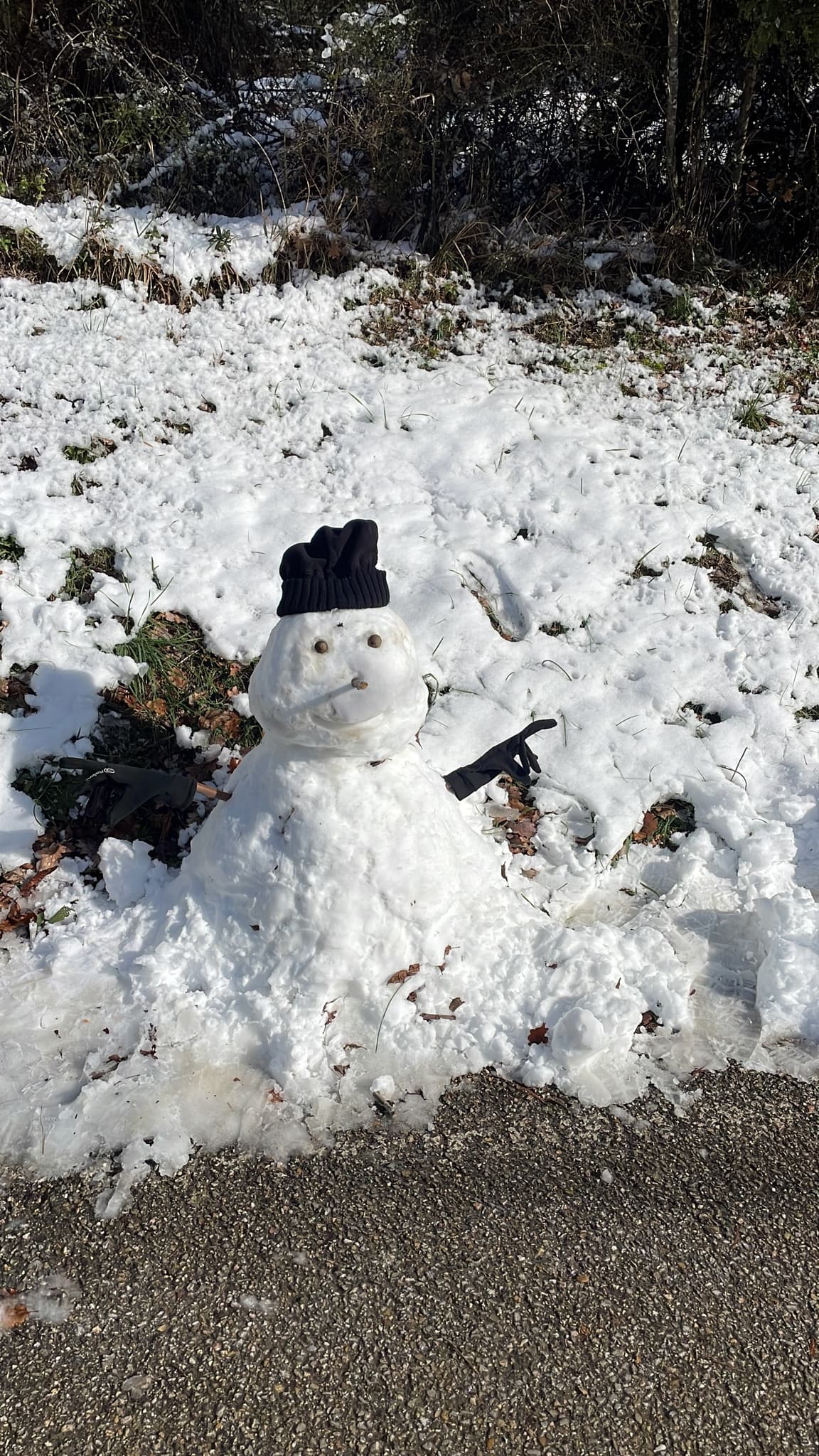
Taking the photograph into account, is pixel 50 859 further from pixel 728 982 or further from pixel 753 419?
pixel 753 419

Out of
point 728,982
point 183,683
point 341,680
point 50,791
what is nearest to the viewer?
point 341,680

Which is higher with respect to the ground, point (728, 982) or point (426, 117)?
point (426, 117)

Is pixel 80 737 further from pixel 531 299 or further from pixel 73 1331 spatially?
pixel 531 299

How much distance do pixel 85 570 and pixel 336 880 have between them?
2.29m

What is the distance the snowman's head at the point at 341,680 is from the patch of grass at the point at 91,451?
268 centimetres

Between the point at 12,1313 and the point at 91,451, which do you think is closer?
the point at 12,1313

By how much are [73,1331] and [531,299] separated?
20.2ft

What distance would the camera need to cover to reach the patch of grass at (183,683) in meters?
3.96

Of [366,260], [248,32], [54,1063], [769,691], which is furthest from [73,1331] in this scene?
[248,32]

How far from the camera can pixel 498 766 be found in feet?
11.3

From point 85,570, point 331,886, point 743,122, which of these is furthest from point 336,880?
point 743,122

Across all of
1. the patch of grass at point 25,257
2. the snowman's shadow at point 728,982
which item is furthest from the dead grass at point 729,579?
the patch of grass at point 25,257

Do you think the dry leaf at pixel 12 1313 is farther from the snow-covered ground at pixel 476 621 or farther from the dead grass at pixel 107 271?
the dead grass at pixel 107 271

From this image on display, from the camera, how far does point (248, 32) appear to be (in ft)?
22.1
